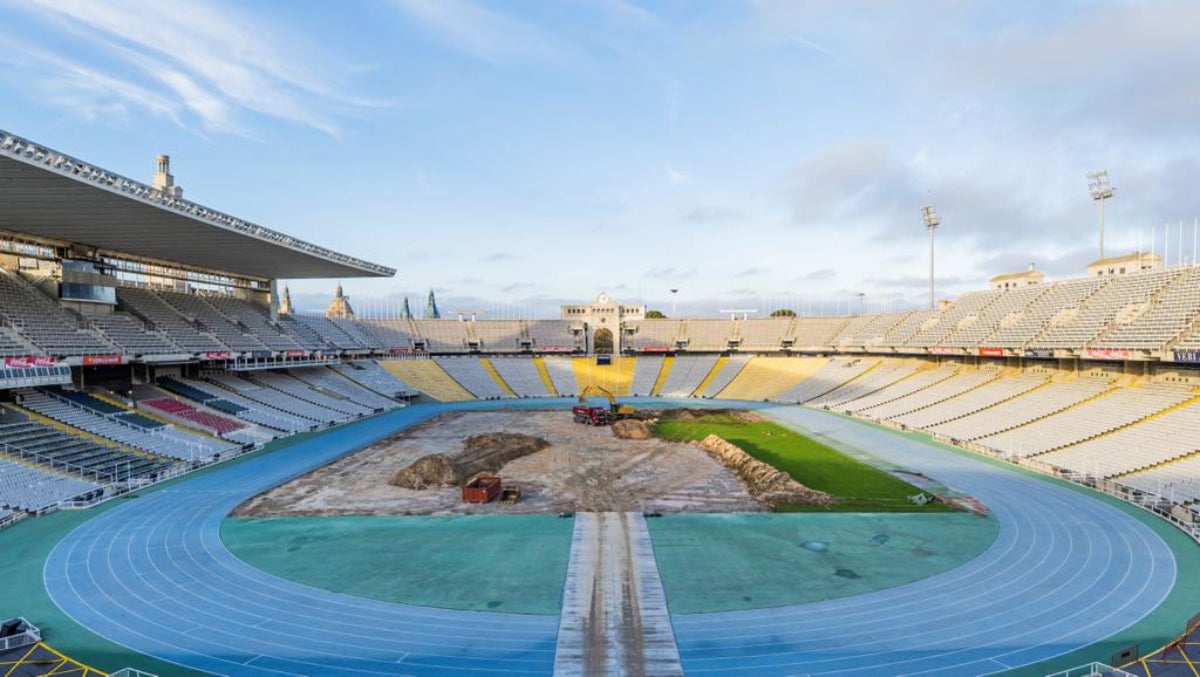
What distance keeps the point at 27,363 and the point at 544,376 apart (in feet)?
163

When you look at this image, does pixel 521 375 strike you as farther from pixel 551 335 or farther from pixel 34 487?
pixel 34 487

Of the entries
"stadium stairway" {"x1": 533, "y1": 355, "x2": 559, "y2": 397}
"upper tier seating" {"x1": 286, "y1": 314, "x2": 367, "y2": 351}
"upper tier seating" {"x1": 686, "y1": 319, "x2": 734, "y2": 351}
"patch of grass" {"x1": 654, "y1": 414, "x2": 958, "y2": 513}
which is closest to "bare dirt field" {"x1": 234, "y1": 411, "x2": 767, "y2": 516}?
"patch of grass" {"x1": 654, "y1": 414, "x2": 958, "y2": 513}

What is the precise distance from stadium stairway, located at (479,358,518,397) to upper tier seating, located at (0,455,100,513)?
4406 cm

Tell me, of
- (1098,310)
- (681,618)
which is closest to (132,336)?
(681,618)

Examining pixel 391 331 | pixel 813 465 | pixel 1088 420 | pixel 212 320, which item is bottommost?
pixel 813 465

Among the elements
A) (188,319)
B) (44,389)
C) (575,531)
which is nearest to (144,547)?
(575,531)

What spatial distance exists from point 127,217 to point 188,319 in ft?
58.9

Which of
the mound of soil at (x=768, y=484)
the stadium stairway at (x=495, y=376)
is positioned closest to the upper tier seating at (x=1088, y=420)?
the mound of soil at (x=768, y=484)

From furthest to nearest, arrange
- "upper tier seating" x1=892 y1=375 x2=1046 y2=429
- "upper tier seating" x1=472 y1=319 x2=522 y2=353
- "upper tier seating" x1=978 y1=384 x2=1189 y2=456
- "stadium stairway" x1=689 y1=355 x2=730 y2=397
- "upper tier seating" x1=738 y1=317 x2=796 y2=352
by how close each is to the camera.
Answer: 1. "upper tier seating" x1=472 y1=319 x2=522 y2=353
2. "upper tier seating" x1=738 y1=317 x2=796 y2=352
3. "stadium stairway" x1=689 y1=355 x2=730 y2=397
4. "upper tier seating" x1=892 y1=375 x2=1046 y2=429
5. "upper tier seating" x1=978 y1=384 x2=1189 y2=456

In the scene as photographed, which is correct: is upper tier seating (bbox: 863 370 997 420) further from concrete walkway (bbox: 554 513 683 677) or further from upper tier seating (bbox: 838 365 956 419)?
concrete walkway (bbox: 554 513 683 677)

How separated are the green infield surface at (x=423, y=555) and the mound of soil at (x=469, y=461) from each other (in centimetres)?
506

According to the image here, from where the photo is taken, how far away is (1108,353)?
3609 centimetres

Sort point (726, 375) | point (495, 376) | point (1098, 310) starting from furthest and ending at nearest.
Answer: point (495, 376), point (726, 375), point (1098, 310)

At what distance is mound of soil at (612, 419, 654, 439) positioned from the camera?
138ft
